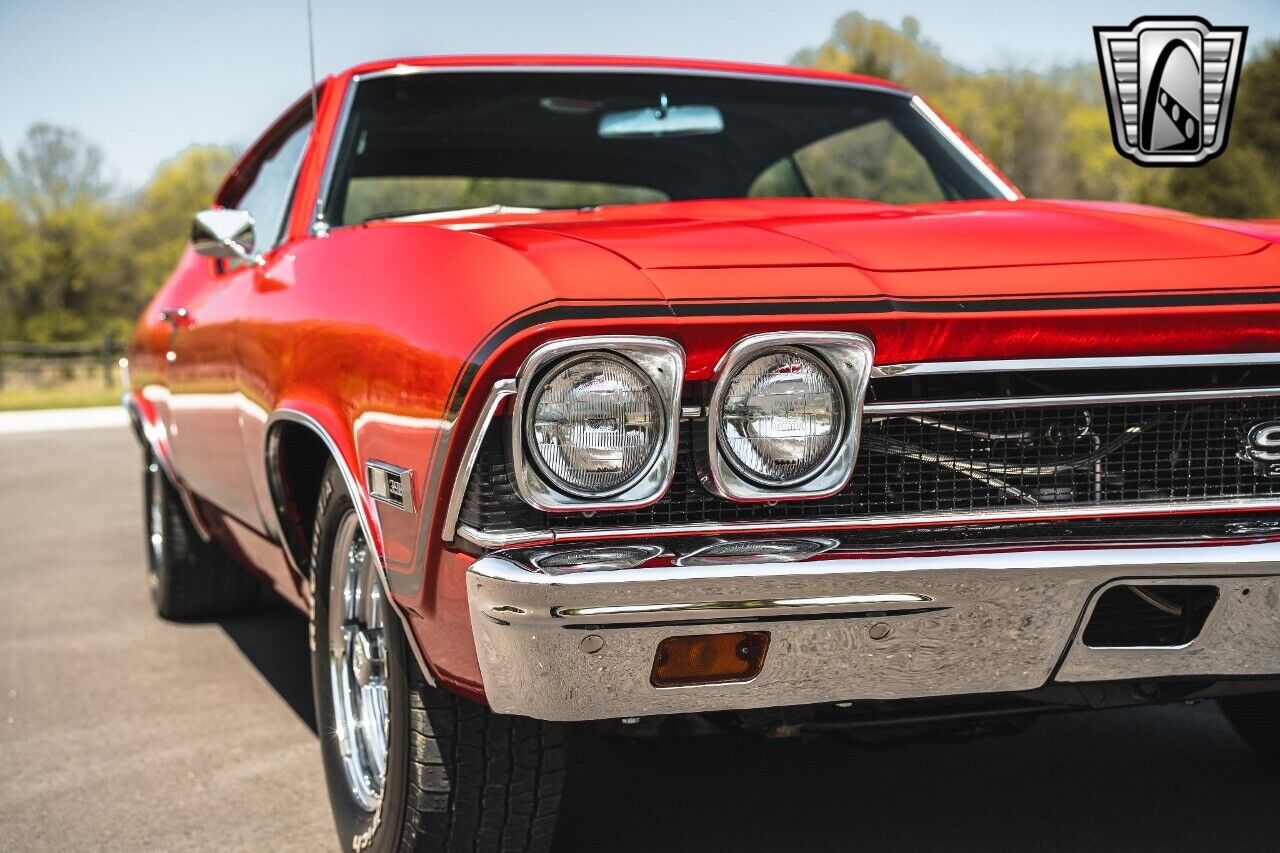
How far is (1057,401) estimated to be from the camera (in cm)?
202

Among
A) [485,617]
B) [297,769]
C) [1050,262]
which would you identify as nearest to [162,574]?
[297,769]

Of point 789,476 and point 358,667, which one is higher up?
point 789,476

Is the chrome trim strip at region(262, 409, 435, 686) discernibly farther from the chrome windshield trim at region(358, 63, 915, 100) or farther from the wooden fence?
the wooden fence

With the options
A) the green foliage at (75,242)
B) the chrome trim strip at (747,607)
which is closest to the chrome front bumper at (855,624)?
the chrome trim strip at (747,607)

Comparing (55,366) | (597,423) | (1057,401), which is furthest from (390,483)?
(55,366)

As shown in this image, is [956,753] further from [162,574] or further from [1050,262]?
[162,574]

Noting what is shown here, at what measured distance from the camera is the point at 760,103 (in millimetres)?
3816

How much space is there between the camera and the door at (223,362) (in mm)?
3266

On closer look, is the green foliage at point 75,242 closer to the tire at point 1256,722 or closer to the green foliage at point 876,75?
the green foliage at point 876,75

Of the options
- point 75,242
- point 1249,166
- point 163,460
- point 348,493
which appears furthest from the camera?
point 75,242

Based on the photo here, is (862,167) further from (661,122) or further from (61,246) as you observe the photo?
(61,246)

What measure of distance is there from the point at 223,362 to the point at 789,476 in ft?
6.02

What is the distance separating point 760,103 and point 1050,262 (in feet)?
6.00

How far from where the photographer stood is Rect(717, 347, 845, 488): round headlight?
6.43 ft
